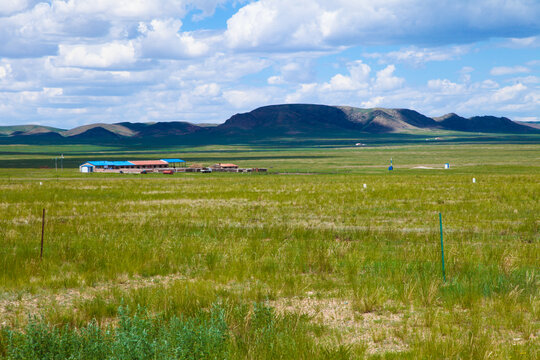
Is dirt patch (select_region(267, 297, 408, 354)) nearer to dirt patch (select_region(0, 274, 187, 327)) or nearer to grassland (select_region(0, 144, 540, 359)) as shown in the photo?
grassland (select_region(0, 144, 540, 359))

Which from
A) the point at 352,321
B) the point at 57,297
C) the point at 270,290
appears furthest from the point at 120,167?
the point at 352,321

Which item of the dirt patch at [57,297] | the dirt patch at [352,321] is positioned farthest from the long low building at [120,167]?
Result: the dirt patch at [352,321]

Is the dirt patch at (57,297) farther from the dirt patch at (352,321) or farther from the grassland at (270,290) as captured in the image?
the dirt patch at (352,321)

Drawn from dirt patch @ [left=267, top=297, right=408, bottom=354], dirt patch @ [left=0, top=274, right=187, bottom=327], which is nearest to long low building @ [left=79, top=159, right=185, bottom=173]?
dirt patch @ [left=0, top=274, right=187, bottom=327]

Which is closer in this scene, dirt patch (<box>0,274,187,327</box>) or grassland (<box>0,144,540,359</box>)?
grassland (<box>0,144,540,359</box>)

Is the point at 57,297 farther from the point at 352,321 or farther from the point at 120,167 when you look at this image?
the point at 120,167

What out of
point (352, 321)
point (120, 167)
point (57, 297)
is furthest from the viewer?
point (120, 167)

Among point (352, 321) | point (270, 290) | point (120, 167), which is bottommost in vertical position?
point (120, 167)

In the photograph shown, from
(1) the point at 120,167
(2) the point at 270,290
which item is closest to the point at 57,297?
(2) the point at 270,290

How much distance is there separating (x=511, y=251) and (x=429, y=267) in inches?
120

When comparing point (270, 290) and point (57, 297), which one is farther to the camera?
point (270, 290)

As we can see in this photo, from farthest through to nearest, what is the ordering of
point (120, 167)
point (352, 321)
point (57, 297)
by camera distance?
point (120, 167) < point (57, 297) < point (352, 321)

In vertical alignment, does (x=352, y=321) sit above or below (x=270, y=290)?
below

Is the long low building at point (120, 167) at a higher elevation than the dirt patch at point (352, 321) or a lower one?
lower
